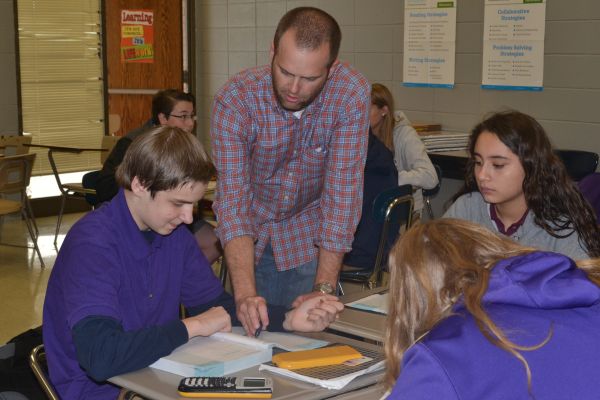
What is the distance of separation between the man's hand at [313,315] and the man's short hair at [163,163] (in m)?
0.42

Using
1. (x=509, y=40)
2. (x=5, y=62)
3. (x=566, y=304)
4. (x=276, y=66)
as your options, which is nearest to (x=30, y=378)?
(x=276, y=66)

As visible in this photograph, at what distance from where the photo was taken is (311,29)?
2.24 meters

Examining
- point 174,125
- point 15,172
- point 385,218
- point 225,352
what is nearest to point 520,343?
point 225,352

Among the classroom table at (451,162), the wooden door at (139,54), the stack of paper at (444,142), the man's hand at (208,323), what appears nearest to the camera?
the man's hand at (208,323)

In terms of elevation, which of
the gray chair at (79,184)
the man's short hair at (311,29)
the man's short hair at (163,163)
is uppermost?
the man's short hair at (311,29)

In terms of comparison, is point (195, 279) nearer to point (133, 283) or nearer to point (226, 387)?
point (133, 283)

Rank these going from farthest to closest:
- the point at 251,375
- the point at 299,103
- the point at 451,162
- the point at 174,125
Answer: the point at 451,162, the point at 174,125, the point at 299,103, the point at 251,375

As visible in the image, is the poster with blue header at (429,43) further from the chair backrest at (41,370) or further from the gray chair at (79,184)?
the chair backrest at (41,370)

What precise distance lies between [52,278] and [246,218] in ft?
2.22

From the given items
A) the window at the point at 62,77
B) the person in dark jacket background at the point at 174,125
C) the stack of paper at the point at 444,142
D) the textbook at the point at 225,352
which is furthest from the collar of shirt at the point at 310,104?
the window at the point at 62,77

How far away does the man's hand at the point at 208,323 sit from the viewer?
2008 mm

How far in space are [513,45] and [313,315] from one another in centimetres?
373

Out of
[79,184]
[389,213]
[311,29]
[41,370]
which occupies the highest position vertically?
[311,29]

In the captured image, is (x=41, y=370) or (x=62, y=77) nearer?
(x=41, y=370)
